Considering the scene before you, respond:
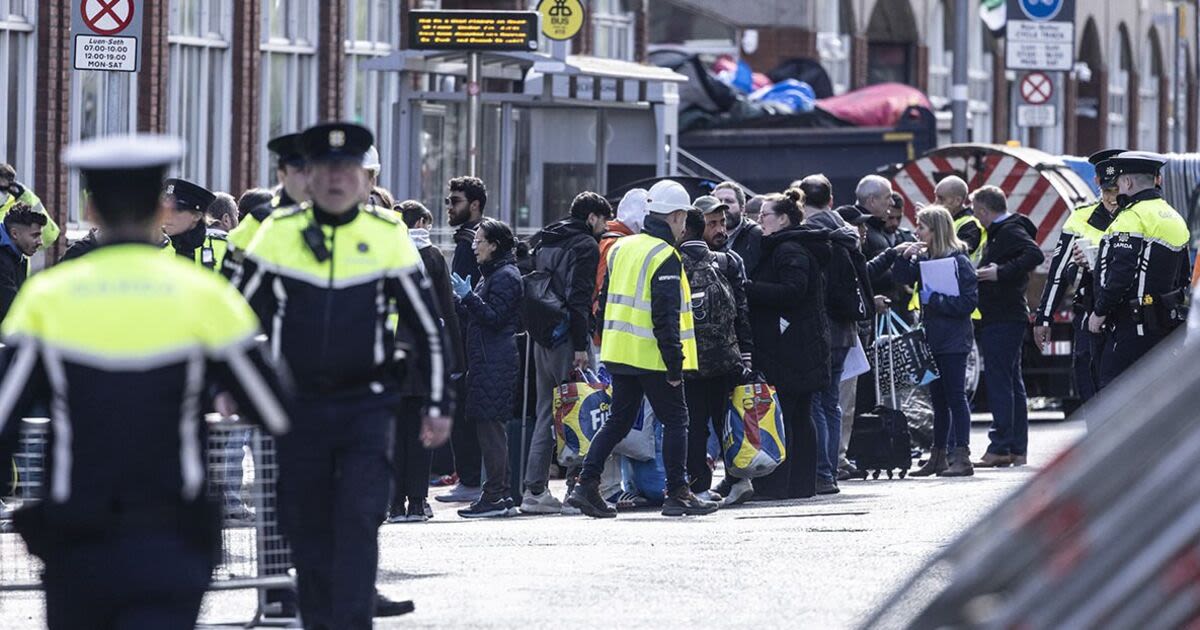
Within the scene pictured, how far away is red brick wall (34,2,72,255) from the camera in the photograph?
2253 cm

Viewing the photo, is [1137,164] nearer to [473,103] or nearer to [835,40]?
[473,103]

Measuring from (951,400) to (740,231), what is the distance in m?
2.09

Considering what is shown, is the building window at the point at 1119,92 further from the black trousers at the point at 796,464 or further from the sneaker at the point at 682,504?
the sneaker at the point at 682,504

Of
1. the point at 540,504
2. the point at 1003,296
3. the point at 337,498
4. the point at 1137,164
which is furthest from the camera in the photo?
the point at 1003,296

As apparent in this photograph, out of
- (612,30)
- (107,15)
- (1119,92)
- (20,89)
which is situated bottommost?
(107,15)

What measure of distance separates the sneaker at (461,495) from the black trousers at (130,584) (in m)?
9.25

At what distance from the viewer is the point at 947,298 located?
50.8 ft

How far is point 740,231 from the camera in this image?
14.7m

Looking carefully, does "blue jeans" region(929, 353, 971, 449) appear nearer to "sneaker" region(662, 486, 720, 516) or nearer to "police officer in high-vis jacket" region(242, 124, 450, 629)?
"sneaker" region(662, 486, 720, 516)

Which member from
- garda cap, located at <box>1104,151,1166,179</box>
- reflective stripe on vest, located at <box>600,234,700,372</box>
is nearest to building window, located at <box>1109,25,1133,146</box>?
garda cap, located at <box>1104,151,1166,179</box>

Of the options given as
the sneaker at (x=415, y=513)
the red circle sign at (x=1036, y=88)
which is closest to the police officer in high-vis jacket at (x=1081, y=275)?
the sneaker at (x=415, y=513)

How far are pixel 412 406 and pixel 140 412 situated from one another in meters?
7.25

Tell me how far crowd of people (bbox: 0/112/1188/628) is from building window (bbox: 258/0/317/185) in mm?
10994

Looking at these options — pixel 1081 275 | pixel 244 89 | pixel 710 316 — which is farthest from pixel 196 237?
pixel 244 89
